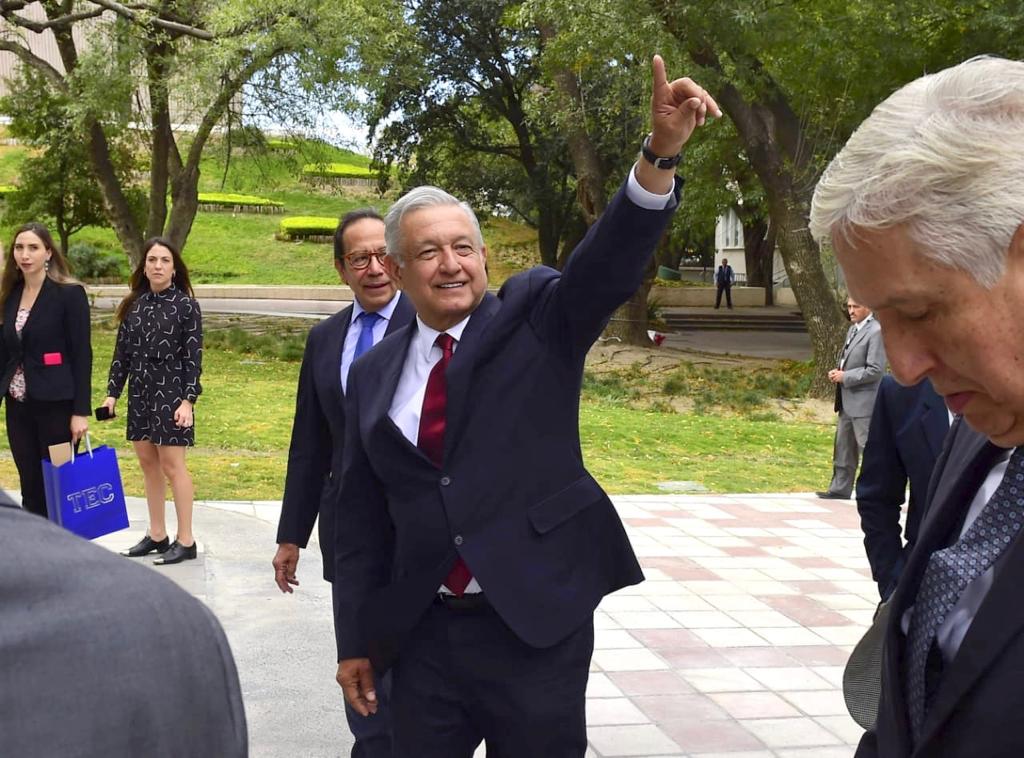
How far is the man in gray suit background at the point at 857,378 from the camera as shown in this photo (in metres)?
9.58

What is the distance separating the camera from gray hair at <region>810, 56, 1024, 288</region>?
1.44 meters

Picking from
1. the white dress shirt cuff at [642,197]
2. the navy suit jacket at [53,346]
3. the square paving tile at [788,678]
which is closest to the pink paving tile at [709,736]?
the square paving tile at [788,678]

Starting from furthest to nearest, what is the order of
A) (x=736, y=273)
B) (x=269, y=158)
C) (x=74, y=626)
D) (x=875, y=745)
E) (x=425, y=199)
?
(x=736, y=273), (x=269, y=158), (x=425, y=199), (x=875, y=745), (x=74, y=626)

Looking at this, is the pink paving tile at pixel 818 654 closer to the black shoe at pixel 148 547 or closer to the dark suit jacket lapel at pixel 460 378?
the dark suit jacket lapel at pixel 460 378

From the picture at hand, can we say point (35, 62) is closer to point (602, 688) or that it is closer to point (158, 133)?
point (158, 133)

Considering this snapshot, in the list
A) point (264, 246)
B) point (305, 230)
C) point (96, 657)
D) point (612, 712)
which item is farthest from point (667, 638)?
point (305, 230)

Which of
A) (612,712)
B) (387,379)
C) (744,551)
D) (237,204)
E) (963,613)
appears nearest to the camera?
(963,613)

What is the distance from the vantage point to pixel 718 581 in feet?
25.0

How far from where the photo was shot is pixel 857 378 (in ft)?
31.9

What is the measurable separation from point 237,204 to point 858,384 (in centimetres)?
5316

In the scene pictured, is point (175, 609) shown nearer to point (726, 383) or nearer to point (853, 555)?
point (853, 555)

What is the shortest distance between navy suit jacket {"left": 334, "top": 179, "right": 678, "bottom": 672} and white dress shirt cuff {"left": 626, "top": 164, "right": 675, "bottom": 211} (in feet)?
0.16

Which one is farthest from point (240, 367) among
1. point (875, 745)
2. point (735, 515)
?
point (875, 745)

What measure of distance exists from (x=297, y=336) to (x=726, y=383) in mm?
9520
